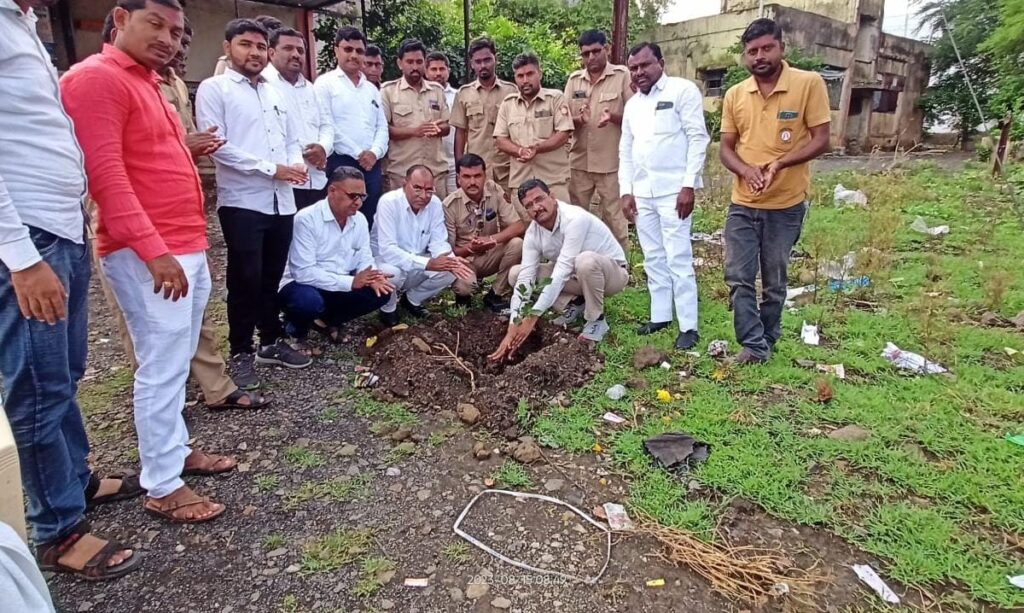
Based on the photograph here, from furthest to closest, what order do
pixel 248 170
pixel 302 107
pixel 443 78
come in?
pixel 443 78, pixel 302 107, pixel 248 170

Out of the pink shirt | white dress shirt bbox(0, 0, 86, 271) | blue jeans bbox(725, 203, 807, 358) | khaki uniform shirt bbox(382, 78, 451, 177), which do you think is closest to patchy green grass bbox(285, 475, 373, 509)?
the pink shirt

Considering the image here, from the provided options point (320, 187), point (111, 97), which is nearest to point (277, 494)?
point (111, 97)

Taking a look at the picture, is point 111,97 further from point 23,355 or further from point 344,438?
point 344,438

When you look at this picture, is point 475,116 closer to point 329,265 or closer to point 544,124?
point 544,124

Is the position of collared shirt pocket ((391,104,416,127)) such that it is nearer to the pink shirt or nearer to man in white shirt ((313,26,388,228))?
man in white shirt ((313,26,388,228))

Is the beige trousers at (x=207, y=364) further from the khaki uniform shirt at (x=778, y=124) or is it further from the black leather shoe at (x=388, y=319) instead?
the khaki uniform shirt at (x=778, y=124)

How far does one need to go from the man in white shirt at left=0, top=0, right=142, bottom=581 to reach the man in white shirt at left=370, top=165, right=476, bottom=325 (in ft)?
8.23

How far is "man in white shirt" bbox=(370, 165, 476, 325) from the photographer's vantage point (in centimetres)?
462

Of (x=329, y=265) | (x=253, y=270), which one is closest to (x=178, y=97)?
(x=253, y=270)

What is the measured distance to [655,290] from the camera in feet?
14.8

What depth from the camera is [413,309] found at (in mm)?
5004

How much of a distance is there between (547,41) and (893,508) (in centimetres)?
1441

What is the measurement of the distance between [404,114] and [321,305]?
2.04 meters

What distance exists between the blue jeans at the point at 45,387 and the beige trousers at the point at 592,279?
2.82 meters
